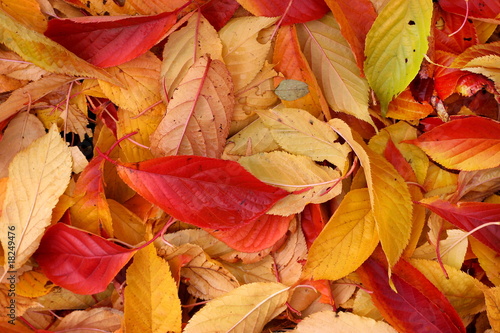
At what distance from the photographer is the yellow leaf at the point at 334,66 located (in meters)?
0.81

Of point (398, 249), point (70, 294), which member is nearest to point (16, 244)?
point (70, 294)

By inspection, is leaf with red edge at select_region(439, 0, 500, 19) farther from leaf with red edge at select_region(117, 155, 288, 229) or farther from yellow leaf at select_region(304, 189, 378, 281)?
leaf with red edge at select_region(117, 155, 288, 229)

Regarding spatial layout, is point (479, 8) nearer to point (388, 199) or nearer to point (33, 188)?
point (388, 199)

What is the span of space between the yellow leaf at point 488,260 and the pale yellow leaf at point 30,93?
822 mm

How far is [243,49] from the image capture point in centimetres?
82

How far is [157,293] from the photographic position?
775mm

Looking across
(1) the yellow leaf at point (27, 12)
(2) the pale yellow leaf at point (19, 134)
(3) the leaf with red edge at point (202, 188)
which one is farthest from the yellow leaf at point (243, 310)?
(1) the yellow leaf at point (27, 12)

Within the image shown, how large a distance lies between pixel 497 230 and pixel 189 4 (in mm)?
688

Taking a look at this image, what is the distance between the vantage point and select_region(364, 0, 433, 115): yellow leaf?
0.77m

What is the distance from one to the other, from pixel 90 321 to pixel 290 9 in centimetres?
68

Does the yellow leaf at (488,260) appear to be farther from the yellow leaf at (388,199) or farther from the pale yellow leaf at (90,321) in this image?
the pale yellow leaf at (90,321)

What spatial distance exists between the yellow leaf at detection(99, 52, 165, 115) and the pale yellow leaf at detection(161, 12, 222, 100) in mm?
22

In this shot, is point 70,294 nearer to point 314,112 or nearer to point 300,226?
point 300,226

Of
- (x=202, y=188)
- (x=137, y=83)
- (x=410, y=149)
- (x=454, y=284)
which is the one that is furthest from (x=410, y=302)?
(x=137, y=83)
